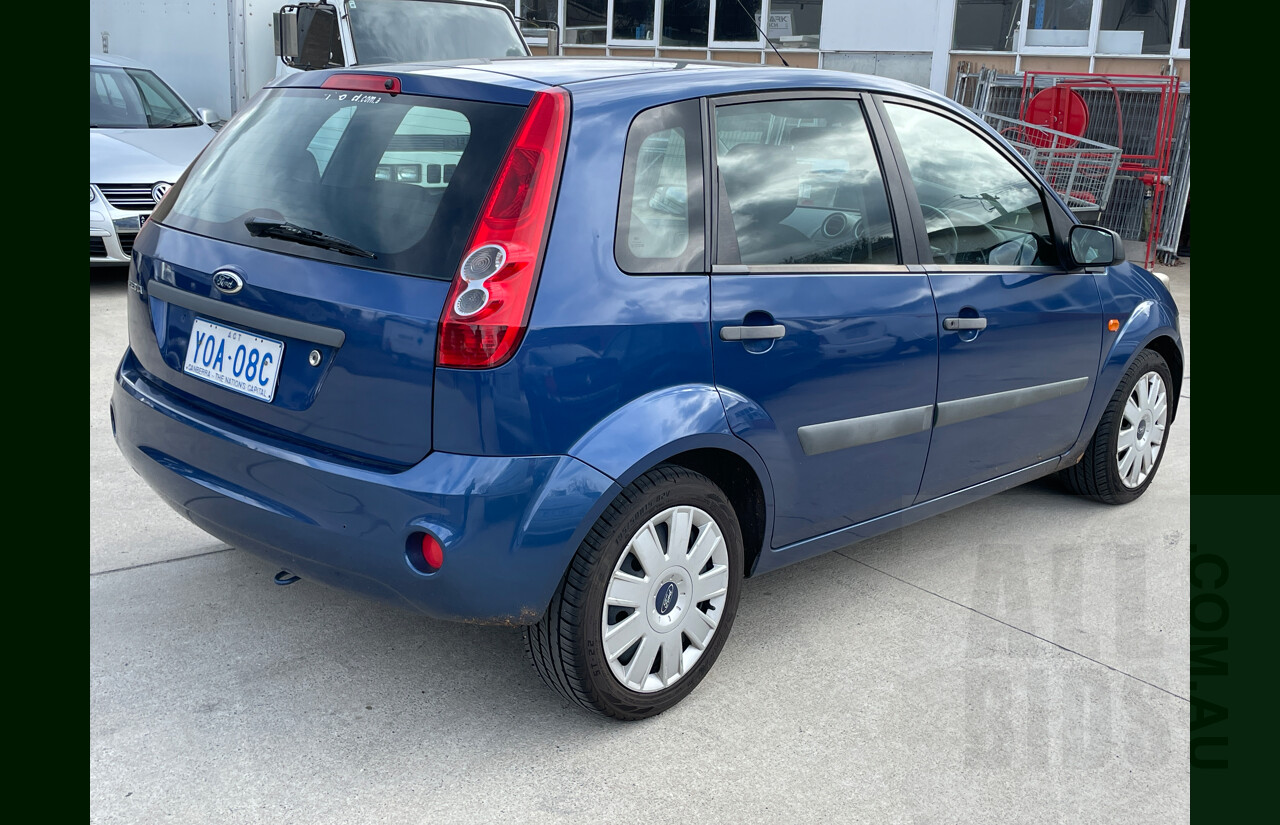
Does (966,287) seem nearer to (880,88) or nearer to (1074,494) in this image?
(880,88)

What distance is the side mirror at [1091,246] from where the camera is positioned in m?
4.12

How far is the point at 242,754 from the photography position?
2.77 metres

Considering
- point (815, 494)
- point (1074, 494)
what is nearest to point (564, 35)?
point (1074, 494)

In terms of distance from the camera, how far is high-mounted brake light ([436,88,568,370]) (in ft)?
8.43

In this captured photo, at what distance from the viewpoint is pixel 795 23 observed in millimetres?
16406

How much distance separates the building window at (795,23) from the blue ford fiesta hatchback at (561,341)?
43.8 feet

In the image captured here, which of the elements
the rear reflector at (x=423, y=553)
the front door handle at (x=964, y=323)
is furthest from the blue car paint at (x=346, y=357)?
the front door handle at (x=964, y=323)

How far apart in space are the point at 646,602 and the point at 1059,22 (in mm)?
13904

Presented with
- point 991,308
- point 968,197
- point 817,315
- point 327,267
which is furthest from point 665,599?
point 968,197

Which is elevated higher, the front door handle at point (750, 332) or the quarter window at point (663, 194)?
the quarter window at point (663, 194)

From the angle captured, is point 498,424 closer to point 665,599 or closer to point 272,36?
point 665,599

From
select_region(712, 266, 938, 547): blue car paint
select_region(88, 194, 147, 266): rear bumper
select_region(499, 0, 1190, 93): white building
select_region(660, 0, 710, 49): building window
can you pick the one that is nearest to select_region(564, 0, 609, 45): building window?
select_region(499, 0, 1190, 93): white building

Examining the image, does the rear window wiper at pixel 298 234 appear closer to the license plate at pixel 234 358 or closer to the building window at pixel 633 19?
the license plate at pixel 234 358

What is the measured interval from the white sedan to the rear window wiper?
5354mm
